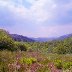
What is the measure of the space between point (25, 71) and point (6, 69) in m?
0.73

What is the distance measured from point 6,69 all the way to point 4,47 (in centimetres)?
1388

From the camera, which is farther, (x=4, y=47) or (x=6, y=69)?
(x=4, y=47)

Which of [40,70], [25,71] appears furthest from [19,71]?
[40,70]

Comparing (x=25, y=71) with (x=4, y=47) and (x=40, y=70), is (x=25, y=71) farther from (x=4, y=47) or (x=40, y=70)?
(x=4, y=47)

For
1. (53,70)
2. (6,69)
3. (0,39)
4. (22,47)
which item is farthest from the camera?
(22,47)

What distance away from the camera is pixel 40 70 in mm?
12844

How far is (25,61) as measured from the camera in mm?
15500

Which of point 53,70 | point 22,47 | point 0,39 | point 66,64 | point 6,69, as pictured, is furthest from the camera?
point 22,47

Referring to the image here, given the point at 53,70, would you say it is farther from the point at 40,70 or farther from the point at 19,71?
the point at 19,71

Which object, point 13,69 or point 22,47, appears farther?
point 22,47

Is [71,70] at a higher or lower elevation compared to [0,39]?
lower

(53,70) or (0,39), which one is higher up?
(0,39)

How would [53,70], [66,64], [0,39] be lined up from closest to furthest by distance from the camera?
1. [53,70]
2. [66,64]
3. [0,39]

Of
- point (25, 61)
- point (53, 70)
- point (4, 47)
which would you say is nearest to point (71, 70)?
point (53, 70)
